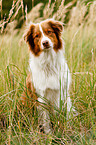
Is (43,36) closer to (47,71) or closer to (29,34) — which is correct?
(29,34)

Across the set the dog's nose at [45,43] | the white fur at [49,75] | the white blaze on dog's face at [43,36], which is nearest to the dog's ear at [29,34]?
the white blaze on dog's face at [43,36]

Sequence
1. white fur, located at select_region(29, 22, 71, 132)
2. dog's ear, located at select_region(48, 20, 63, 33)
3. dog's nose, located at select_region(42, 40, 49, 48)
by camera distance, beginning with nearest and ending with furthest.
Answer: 1. dog's nose, located at select_region(42, 40, 49, 48)
2. white fur, located at select_region(29, 22, 71, 132)
3. dog's ear, located at select_region(48, 20, 63, 33)

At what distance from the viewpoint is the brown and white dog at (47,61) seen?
280 cm

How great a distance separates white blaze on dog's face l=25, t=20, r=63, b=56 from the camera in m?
2.83

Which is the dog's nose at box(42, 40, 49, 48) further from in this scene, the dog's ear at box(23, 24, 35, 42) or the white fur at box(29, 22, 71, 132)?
the dog's ear at box(23, 24, 35, 42)

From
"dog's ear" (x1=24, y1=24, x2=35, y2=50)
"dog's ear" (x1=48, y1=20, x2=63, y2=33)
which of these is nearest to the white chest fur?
"dog's ear" (x1=24, y1=24, x2=35, y2=50)

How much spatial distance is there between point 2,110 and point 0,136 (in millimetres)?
391

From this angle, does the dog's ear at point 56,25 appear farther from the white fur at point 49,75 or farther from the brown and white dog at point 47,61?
the white fur at point 49,75

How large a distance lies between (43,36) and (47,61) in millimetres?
396

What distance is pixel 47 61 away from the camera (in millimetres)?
A: 2982

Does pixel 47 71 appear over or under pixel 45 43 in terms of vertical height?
under

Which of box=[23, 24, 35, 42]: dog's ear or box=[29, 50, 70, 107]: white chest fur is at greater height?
box=[23, 24, 35, 42]: dog's ear

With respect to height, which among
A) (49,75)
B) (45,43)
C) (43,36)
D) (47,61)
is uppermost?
(43,36)

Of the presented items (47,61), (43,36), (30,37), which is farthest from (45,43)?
(30,37)
